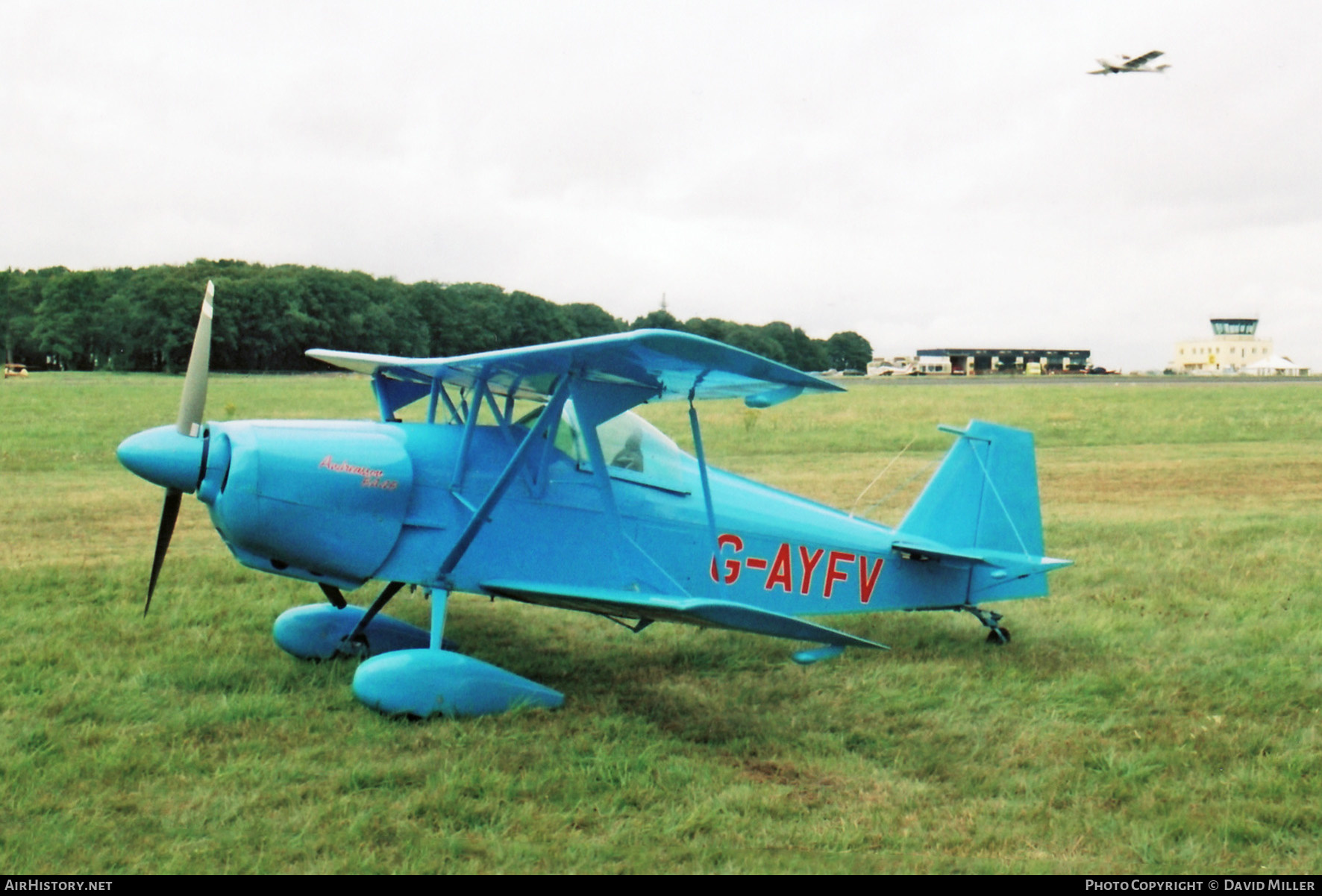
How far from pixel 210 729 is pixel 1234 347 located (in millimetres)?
128128

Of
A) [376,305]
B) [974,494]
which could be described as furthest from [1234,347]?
[974,494]

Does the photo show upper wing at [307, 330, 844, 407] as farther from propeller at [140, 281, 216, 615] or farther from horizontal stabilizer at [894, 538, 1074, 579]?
horizontal stabilizer at [894, 538, 1074, 579]

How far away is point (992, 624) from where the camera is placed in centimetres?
661

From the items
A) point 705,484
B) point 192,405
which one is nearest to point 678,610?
point 705,484

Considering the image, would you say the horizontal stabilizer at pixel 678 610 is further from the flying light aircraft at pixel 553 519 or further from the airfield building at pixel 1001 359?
the airfield building at pixel 1001 359

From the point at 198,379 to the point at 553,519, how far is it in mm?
2173

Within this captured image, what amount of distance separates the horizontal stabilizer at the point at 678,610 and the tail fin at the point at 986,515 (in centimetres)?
194

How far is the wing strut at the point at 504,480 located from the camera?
204 inches

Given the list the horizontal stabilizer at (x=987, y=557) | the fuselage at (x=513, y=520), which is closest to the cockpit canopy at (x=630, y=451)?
the fuselage at (x=513, y=520)

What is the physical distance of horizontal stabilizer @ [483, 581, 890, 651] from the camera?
14.9 feet

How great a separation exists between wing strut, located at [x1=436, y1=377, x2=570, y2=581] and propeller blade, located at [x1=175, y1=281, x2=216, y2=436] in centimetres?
156

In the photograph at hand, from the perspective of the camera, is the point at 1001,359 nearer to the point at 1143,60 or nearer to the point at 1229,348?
the point at 1229,348

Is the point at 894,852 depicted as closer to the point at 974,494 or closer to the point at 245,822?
the point at 245,822

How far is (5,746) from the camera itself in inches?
173
